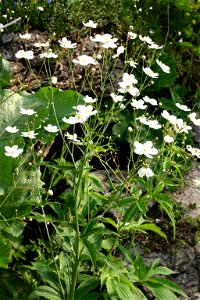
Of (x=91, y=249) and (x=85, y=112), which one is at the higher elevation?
(x=85, y=112)

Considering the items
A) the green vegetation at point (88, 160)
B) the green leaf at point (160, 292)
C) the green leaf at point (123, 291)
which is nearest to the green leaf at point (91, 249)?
the green vegetation at point (88, 160)

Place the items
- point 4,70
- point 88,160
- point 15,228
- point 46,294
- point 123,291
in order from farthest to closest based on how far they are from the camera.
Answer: point 4,70 → point 15,228 → point 88,160 → point 46,294 → point 123,291

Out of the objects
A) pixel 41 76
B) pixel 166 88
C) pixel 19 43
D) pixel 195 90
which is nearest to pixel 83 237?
pixel 41 76

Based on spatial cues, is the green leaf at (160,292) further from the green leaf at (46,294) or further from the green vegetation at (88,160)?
the green leaf at (46,294)

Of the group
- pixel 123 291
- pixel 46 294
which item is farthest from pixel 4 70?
pixel 123 291

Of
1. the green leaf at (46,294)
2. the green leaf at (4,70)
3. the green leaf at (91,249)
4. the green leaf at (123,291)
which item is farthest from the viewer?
the green leaf at (4,70)

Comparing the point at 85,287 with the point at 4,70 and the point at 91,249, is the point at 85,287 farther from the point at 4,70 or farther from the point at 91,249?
the point at 4,70

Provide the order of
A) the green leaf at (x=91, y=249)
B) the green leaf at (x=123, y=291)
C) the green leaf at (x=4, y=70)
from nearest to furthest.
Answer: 1. the green leaf at (x=91, y=249)
2. the green leaf at (x=123, y=291)
3. the green leaf at (x=4, y=70)

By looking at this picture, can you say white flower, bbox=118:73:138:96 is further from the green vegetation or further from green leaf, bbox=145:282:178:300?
green leaf, bbox=145:282:178:300
